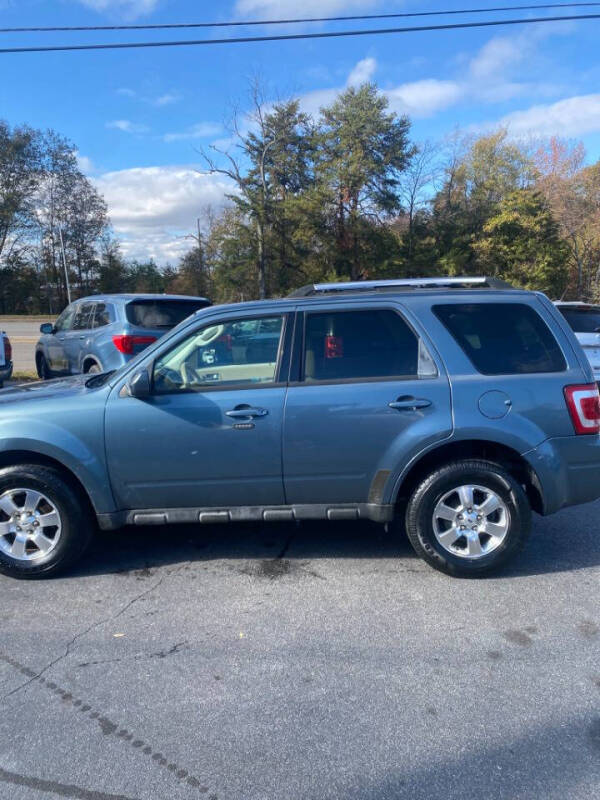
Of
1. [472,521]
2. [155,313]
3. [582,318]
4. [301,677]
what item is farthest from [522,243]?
[301,677]

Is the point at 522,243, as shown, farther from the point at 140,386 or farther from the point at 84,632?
the point at 84,632

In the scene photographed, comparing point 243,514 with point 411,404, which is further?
point 243,514

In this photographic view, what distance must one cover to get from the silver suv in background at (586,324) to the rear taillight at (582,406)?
477cm

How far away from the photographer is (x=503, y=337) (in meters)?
3.89

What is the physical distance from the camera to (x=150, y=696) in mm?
2754

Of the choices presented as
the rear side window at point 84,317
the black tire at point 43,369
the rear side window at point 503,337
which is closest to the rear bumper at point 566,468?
the rear side window at point 503,337

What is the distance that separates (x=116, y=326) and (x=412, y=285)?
569cm

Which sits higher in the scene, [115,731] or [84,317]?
[84,317]

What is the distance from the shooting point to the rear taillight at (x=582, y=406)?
12.2 ft

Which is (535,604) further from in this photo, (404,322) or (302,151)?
(302,151)

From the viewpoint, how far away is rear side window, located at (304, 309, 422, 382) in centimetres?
386

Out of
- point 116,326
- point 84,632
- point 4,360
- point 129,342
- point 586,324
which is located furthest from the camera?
point 4,360

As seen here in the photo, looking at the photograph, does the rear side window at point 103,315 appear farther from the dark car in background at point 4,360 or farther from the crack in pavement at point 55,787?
the crack in pavement at point 55,787

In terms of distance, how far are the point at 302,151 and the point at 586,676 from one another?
37522 mm
